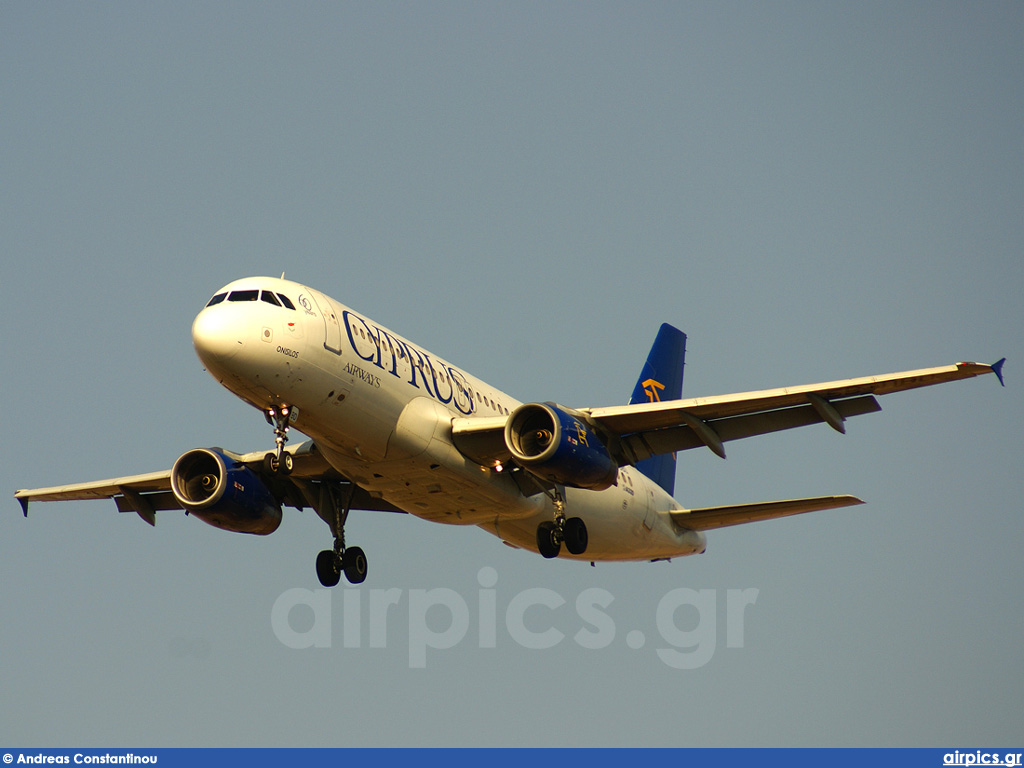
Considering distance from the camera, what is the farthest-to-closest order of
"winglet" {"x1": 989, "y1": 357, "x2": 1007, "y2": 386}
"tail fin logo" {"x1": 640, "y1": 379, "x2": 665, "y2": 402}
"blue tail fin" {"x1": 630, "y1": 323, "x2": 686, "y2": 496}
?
"tail fin logo" {"x1": 640, "y1": 379, "x2": 665, "y2": 402} < "blue tail fin" {"x1": 630, "y1": 323, "x2": 686, "y2": 496} < "winglet" {"x1": 989, "y1": 357, "x2": 1007, "y2": 386}

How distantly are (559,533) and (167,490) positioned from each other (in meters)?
11.4

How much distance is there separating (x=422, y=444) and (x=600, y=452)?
389 cm

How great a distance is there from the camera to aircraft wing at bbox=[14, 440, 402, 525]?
31559mm

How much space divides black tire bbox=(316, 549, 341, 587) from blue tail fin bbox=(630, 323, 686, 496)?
403 inches

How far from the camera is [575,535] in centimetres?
3086

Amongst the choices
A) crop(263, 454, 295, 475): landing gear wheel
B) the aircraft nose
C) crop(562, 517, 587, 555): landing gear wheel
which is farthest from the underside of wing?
the aircraft nose

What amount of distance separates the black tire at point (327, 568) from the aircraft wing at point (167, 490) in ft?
4.93

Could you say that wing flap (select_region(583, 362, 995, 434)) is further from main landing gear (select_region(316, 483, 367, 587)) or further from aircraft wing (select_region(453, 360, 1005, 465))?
main landing gear (select_region(316, 483, 367, 587))

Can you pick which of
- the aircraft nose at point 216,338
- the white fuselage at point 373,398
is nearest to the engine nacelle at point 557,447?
the white fuselage at point 373,398

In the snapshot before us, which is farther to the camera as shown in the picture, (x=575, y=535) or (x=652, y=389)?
(x=652, y=389)

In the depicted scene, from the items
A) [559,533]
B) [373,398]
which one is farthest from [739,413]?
[373,398]

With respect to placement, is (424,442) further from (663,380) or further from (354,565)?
(663,380)

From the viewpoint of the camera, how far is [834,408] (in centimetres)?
2822

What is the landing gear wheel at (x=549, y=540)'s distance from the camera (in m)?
31.0
